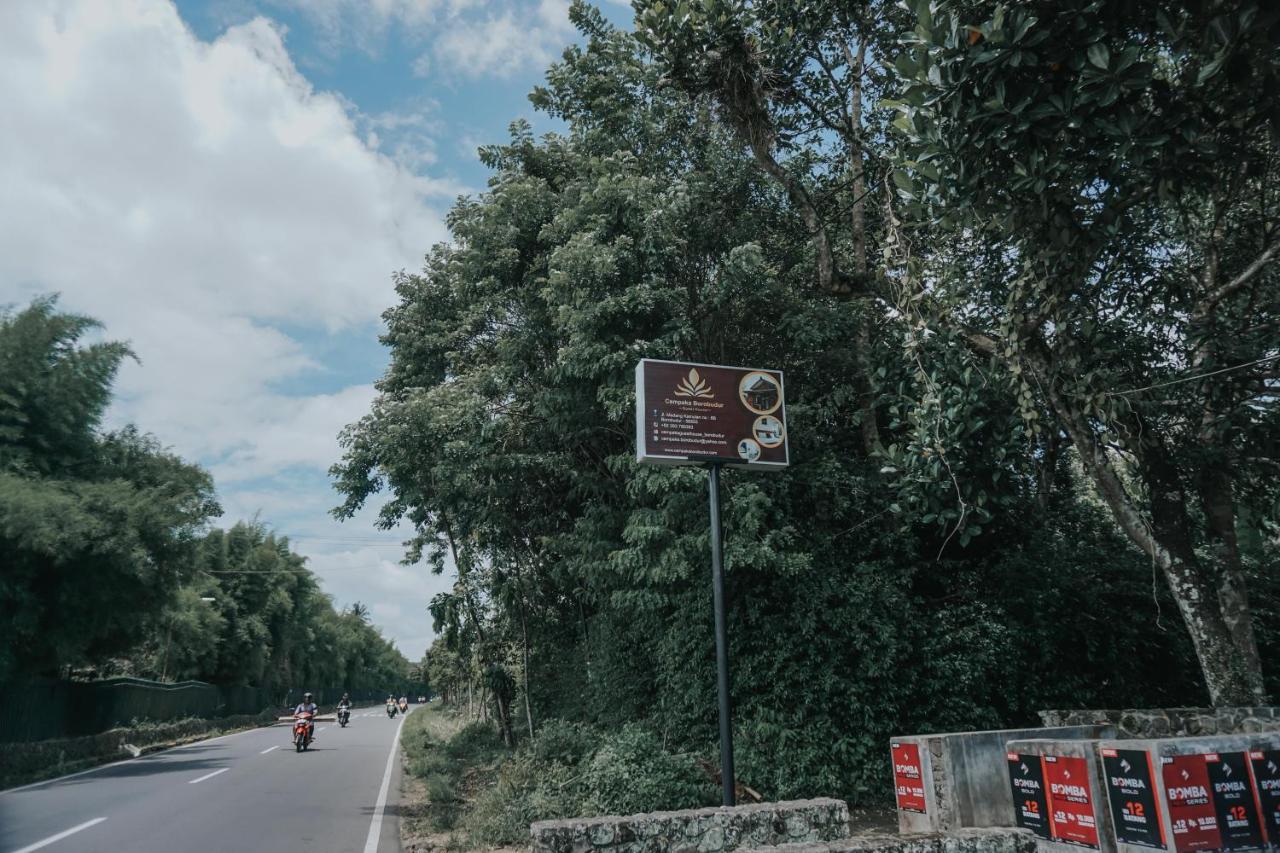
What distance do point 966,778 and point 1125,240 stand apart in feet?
21.2

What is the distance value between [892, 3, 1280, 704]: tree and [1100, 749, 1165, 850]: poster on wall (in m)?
3.51

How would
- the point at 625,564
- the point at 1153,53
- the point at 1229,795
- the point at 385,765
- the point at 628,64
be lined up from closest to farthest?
the point at 1229,795 < the point at 1153,53 < the point at 625,564 < the point at 628,64 < the point at 385,765

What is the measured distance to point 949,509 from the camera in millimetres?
10008

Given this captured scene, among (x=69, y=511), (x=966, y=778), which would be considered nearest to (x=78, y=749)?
(x=69, y=511)

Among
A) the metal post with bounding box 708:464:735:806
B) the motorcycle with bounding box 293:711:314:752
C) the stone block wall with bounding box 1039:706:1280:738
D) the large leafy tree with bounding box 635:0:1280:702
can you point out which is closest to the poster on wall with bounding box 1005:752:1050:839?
A: the stone block wall with bounding box 1039:706:1280:738

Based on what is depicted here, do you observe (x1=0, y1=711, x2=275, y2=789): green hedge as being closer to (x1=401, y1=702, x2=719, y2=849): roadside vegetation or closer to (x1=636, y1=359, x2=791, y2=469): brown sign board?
(x1=401, y1=702, x2=719, y2=849): roadside vegetation

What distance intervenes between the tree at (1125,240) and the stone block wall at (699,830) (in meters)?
4.89

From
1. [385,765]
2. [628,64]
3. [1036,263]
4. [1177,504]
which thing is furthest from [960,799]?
[385,765]

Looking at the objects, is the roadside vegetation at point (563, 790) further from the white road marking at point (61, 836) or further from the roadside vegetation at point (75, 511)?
the roadside vegetation at point (75, 511)

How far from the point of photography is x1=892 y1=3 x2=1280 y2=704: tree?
237 inches

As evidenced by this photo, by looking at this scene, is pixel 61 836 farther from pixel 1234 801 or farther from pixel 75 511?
pixel 1234 801

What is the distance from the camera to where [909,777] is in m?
8.16

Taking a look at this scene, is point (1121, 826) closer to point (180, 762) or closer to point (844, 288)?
point (844, 288)

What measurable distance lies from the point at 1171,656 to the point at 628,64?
13.2 m
